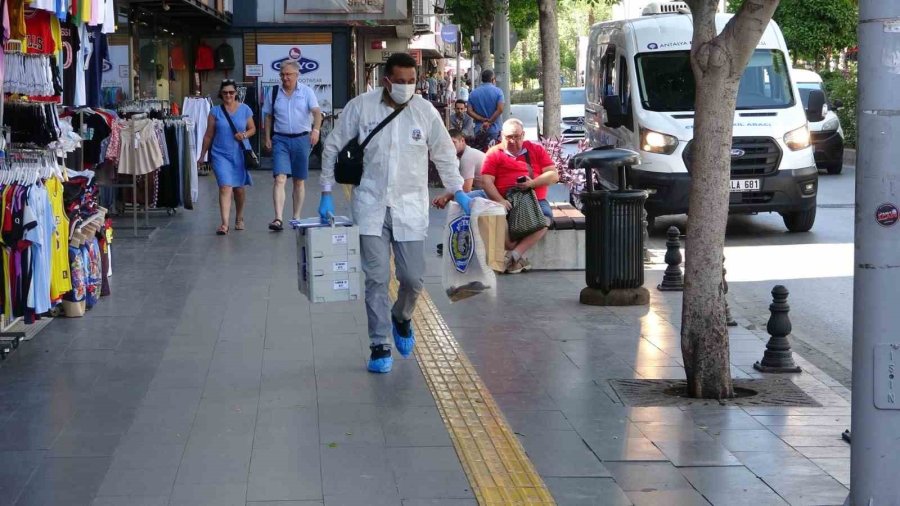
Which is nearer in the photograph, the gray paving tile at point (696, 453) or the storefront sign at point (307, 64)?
the gray paving tile at point (696, 453)

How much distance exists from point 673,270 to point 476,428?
16.8 feet

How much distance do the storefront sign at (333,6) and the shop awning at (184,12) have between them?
1.23 metres

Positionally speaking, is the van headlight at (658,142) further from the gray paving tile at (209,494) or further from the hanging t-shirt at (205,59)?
the hanging t-shirt at (205,59)

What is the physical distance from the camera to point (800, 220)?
15828mm

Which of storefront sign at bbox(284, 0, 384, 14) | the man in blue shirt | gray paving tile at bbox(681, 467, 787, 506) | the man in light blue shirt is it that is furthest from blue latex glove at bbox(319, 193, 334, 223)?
storefront sign at bbox(284, 0, 384, 14)

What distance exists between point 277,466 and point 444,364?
7.88ft

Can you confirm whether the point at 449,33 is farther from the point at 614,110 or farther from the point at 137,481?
the point at 137,481

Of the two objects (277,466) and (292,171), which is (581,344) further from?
(292,171)

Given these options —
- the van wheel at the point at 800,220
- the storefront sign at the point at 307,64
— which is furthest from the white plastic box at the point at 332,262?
the storefront sign at the point at 307,64

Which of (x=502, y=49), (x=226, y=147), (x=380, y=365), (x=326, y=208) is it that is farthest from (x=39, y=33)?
(x=502, y=49)

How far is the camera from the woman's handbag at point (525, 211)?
1177cm

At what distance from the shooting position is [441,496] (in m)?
5.53

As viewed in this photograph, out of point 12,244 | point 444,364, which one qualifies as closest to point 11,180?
point 12,244

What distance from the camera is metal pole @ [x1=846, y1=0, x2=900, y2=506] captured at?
15.3 ft
